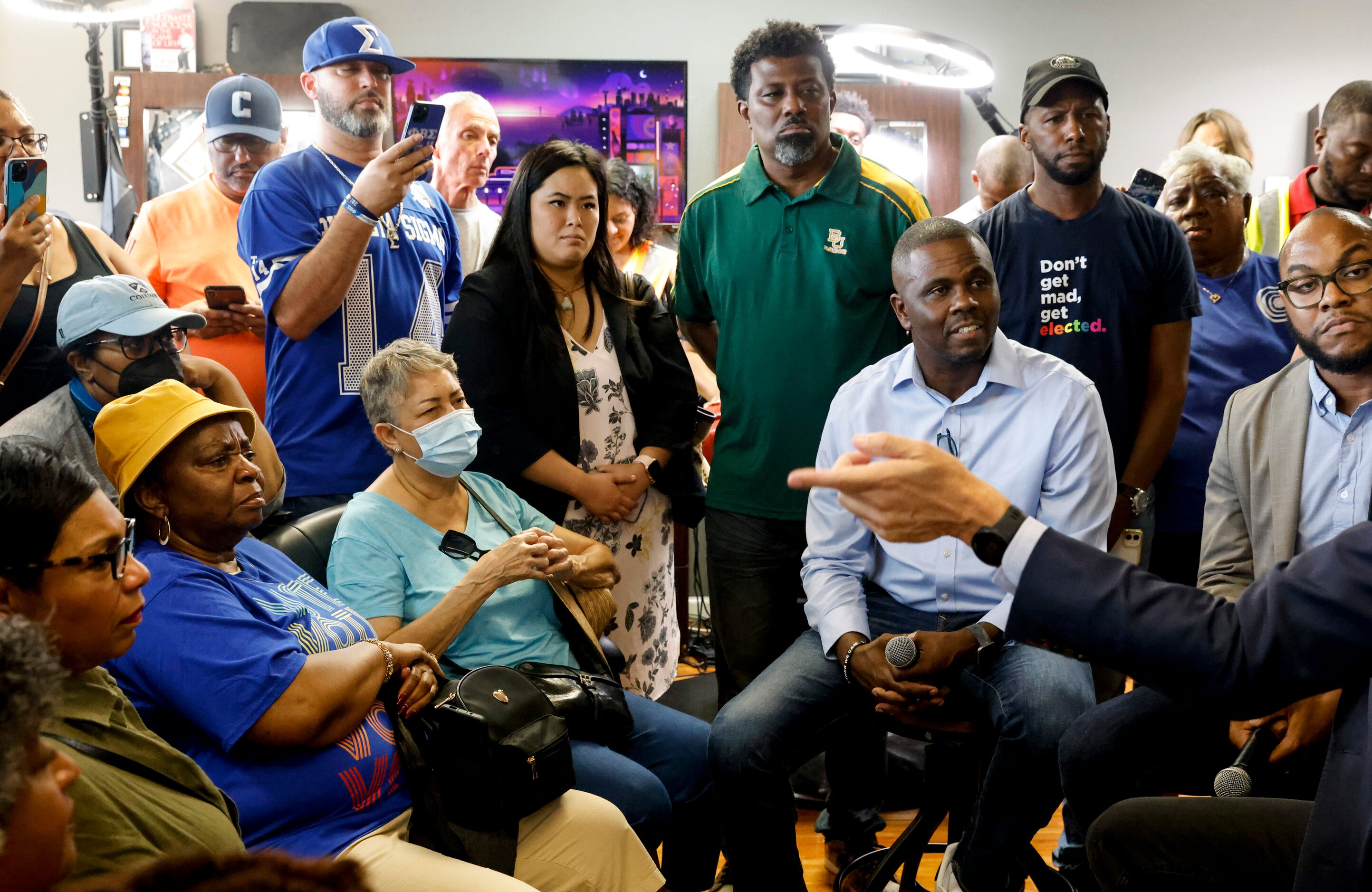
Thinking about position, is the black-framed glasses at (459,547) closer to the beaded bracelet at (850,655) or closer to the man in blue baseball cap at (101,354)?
the man in blue baseball cap at (101,354)

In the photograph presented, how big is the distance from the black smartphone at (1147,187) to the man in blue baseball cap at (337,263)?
2.33m

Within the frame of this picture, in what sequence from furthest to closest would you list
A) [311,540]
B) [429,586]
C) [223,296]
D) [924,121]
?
[924,121], [223,296], [311,540], [429,586]

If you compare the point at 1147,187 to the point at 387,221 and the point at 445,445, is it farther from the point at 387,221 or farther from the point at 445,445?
the point at 445,445

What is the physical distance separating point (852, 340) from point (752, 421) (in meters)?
0.32

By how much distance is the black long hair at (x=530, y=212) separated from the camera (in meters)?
2.76

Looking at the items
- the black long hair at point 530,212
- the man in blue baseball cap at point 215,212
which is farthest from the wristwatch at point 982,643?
the man in blue baseball cap at point 215,212

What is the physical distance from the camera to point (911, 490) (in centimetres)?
131

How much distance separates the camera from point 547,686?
2.14 meters

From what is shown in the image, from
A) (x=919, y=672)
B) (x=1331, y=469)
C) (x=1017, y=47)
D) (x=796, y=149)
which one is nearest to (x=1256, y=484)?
(x=1331, y=469)

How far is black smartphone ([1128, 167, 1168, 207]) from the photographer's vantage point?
3609 mm

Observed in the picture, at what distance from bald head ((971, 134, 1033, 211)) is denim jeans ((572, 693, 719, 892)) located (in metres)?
2.70

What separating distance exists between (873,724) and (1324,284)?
4.17 ft

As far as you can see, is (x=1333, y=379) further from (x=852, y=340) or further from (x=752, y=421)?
(x=752, y=421)

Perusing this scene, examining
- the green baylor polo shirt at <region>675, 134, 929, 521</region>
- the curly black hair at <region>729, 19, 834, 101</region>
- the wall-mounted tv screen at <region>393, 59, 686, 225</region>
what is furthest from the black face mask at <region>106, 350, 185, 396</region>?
the wall-mounted tv screen at <region>393, 59, 686, 225</region>
